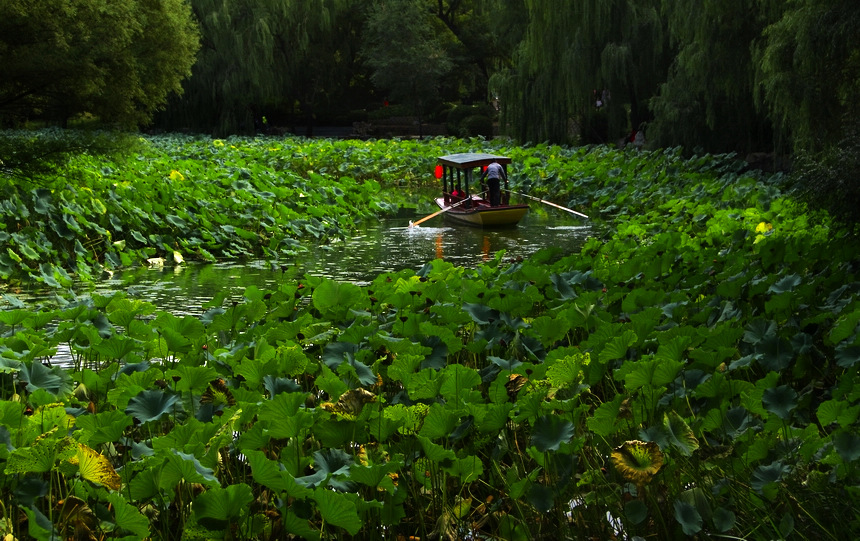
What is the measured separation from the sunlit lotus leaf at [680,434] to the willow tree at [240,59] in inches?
1226

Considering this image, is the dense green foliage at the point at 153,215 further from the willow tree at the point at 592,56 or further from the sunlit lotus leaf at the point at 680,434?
the willow tree at the point at 592,56

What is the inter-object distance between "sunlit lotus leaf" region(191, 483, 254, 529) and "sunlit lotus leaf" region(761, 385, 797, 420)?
1.53 metres

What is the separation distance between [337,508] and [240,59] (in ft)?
104

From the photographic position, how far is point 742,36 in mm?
14039

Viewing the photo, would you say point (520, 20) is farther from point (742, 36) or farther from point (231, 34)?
point (742, 36)

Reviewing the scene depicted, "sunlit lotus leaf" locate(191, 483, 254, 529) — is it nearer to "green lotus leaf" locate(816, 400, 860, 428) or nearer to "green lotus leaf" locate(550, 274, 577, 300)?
"green lotus leaf" locate(816, 400, 860, 428)

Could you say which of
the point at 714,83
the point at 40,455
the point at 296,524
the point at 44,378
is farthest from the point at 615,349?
the point at 714,83

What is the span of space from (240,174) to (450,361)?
10646 millimetres

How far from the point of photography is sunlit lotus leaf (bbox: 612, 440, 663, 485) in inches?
103

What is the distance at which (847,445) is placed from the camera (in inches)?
100

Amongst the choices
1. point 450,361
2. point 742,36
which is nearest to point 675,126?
point 742,36

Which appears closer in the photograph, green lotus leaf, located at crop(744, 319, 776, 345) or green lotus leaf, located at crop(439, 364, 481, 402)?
green lotus leaf, located at crop(439, 364, 481, 402)

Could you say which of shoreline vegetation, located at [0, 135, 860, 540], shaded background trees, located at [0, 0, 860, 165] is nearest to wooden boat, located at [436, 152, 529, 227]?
shaded background trees, located at [0, 0, 860, 165]

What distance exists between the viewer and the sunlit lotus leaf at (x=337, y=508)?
92.7 inches
